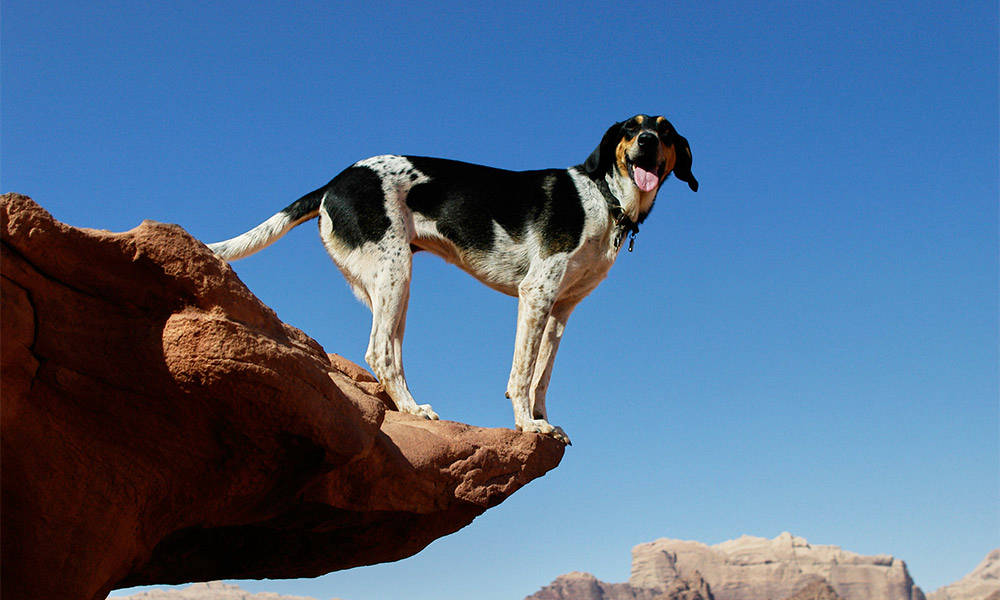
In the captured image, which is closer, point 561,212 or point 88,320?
point 88,320

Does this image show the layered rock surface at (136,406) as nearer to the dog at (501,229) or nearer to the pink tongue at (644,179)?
the dog at (501,229)

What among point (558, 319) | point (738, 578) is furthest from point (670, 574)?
point (558, 319)

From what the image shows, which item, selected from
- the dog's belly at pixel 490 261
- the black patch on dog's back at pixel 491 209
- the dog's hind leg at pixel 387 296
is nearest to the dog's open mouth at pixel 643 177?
the black patch on dog's back at pixel 491 209

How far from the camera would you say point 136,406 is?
189 inches

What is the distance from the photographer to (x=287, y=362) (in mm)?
4836

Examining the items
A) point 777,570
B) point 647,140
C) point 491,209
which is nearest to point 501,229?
point 491,209

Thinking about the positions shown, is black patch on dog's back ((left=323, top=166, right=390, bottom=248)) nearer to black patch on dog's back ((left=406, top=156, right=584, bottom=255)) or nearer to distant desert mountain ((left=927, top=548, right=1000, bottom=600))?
black patch on dog's back ((left=406, top=156, right=584, bottom=255))

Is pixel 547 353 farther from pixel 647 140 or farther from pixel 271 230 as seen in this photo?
pixel 271 230

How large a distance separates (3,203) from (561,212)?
430 cm

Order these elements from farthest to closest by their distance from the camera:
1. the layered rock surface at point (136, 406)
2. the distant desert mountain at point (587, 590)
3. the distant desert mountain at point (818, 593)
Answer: the distant desert mountain at point (587, 590), the distant desert mountain at point (818, 593), the layered rock surface at point (136, 406)

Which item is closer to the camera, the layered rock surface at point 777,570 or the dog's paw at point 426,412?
the dog's paw at point 426,412

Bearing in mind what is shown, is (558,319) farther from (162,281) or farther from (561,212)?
(162,281)

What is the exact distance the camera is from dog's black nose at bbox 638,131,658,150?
306 inches

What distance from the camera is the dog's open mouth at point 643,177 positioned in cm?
774
